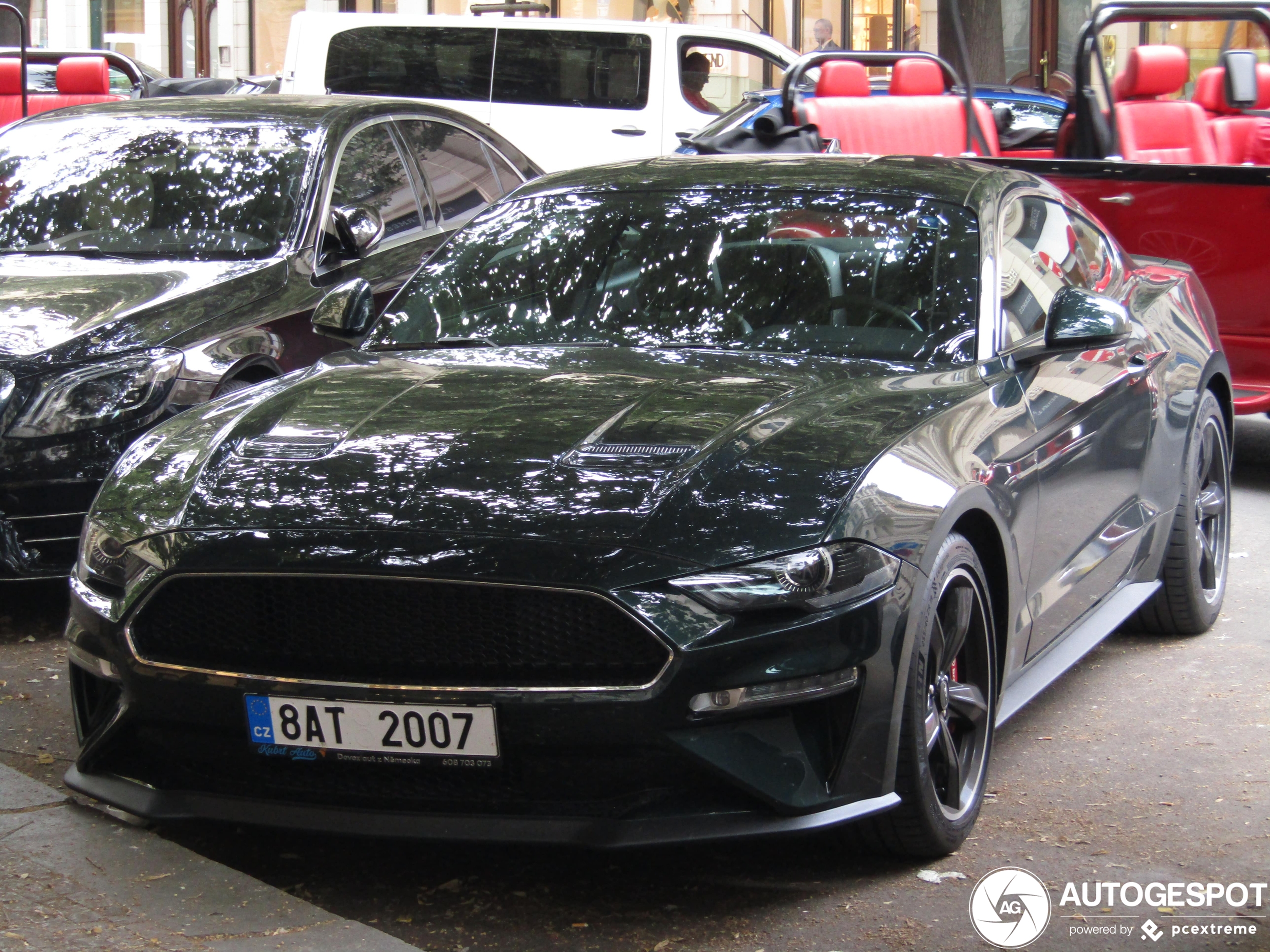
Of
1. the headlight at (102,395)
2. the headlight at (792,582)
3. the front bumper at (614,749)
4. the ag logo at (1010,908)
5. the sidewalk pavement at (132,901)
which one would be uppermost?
the headlight at (102,395)

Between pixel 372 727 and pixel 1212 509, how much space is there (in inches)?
143

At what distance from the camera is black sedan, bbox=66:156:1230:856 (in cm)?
337

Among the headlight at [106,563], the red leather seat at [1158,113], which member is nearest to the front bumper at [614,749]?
the headlight at [106,563]

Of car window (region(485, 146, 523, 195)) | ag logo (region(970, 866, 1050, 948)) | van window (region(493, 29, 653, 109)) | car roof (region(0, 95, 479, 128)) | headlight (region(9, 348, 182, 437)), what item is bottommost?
ag logo (region(970, 866, 1050, 948))

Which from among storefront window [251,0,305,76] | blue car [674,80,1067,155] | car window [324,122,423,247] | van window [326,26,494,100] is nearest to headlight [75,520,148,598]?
car window [324,122,423,247]

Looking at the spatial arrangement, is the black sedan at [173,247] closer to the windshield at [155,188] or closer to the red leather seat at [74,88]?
the windshield at [155,188]

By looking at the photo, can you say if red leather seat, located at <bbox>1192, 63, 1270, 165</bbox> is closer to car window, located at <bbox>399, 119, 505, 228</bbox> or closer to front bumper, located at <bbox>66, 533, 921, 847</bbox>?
car window, located at <bbox>399, 119, 505, 228</bbox>

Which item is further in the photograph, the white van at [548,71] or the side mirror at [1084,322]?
the white van at [548,71]

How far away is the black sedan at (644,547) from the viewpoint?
3.37 metres

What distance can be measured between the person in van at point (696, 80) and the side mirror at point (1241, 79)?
6.29 metres

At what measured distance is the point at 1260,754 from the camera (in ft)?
15.2

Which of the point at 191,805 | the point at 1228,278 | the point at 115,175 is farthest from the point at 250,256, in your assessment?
the point at 1228,278

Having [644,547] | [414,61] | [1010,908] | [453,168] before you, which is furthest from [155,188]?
[414,61]

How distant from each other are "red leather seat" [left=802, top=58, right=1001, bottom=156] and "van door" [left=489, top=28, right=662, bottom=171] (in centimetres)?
466
